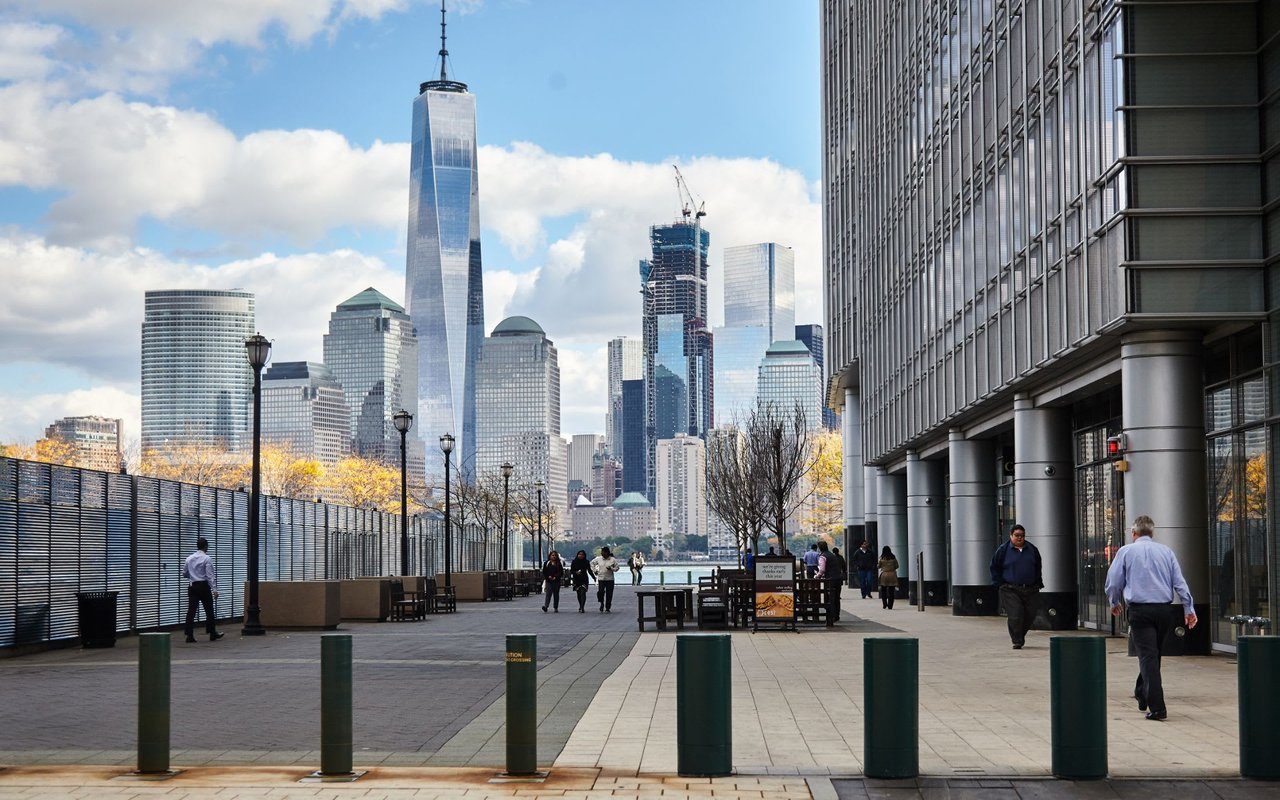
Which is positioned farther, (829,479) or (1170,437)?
(829,479)

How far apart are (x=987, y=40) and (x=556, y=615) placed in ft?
57.8

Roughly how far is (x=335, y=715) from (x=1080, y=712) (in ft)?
16.1

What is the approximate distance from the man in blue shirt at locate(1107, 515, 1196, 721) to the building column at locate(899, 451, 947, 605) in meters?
29.6

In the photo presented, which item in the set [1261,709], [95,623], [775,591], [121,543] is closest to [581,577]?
[775,591]

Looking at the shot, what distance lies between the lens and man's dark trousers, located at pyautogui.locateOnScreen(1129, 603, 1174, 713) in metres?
13.7

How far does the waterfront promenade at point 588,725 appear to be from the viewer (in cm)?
1008

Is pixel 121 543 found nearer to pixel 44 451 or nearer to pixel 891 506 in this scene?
pixel 891 506

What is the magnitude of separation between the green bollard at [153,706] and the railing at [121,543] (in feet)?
47.7

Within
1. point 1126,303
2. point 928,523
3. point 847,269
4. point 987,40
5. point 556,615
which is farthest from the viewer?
point 847,269

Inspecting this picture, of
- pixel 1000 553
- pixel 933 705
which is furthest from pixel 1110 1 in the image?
pixel 933 705

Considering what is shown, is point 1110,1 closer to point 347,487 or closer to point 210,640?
point 210,640

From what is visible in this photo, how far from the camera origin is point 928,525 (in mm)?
45344

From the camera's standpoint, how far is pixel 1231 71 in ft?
70.1

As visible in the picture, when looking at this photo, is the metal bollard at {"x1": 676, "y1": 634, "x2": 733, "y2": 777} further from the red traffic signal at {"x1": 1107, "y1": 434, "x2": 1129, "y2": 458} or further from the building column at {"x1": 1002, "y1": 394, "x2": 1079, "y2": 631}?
the building column at {"x1": 1002, "y1": 394, "x2": 1079, "y2": 631}
